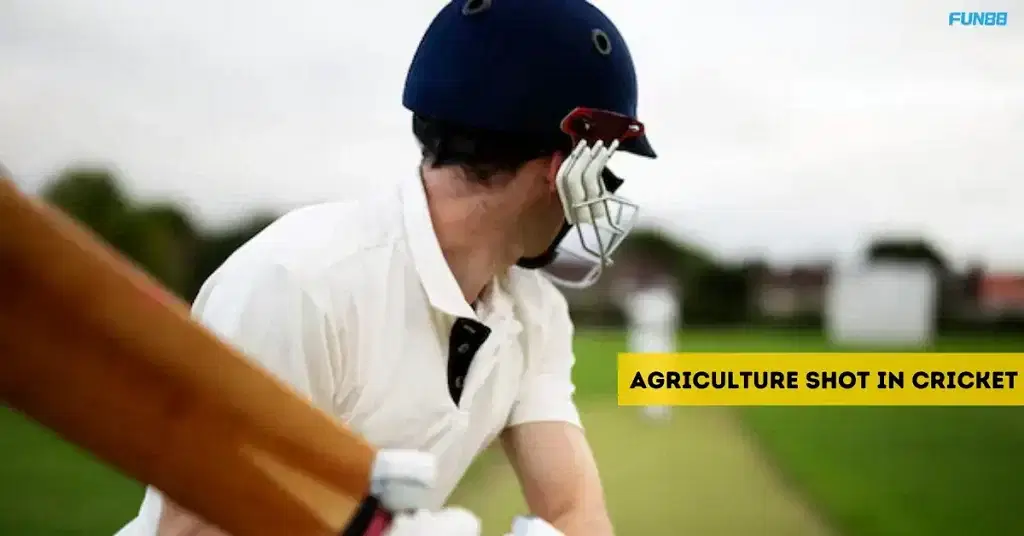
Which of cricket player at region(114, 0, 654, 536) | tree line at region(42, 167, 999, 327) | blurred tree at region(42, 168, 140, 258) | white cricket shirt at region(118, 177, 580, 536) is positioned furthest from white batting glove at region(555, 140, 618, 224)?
blurred tree at region(42, 168, 140, 258)

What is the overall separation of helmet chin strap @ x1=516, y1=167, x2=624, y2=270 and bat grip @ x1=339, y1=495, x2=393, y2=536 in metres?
0.55

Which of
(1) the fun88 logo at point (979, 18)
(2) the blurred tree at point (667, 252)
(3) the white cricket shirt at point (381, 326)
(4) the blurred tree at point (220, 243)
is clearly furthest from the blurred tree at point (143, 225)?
(1) the fun88 logo at point (979, 18)

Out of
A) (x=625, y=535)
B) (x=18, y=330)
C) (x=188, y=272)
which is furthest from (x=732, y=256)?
(x=18, y=330)

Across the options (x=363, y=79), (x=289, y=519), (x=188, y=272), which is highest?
(x=363, y=79)

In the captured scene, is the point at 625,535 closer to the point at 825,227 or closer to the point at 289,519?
the point at 825,227

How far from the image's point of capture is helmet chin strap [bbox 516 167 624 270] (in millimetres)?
1060

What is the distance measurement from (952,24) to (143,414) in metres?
1.31

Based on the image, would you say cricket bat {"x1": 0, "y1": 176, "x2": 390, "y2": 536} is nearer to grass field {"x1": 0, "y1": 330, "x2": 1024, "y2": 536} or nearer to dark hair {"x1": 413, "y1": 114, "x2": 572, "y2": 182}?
dark hair {"x1": 413, "y1": 114, "x2": 572, "y2": 182}

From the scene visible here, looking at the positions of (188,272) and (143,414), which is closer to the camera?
(143,414)

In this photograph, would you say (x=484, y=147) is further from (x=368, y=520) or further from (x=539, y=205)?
(x=368, y=520)

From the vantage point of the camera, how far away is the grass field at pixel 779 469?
4.05 feet

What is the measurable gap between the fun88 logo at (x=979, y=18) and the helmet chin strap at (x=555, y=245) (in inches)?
26.3

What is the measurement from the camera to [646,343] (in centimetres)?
130

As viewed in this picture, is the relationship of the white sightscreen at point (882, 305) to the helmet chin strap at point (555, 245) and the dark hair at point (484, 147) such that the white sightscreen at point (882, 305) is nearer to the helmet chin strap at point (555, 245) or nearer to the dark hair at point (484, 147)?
the helmet chin strap at point (555, 245)
